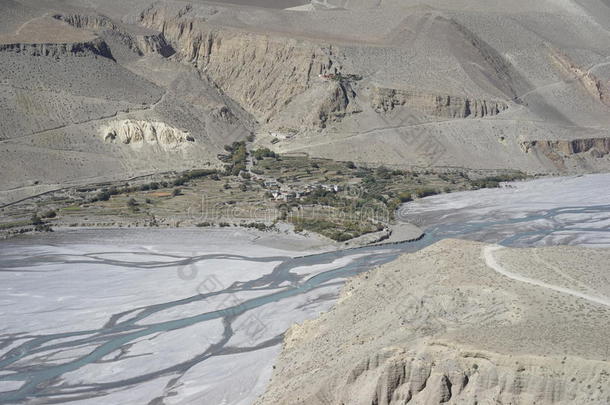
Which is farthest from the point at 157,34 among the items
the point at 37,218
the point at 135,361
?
the point at 135,361

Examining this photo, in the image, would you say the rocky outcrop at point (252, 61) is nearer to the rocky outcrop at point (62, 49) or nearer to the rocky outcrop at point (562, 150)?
the rocky outcrop at point (62, 49)

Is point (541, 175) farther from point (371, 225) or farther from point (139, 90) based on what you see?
point (139, 90)

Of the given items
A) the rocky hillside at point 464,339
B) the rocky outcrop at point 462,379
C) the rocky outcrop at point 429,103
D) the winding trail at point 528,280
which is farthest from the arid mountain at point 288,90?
the rocky outcrop at point 462,379

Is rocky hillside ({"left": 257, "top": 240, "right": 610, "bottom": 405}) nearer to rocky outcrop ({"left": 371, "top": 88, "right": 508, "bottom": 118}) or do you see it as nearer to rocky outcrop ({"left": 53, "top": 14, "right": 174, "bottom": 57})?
rocky outcrop ({"left": 371, "top": 88, "right": 508, "bottom": 118})

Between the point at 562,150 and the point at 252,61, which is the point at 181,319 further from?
the point at 252,61

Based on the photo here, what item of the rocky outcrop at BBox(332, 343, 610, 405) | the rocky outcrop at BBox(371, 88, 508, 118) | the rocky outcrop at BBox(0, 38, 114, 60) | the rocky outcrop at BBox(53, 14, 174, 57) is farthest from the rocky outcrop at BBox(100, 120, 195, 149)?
the rocky outcrop at BBox(332, 343, 610, 405)

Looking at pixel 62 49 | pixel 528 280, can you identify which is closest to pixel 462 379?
pixel 528 280
